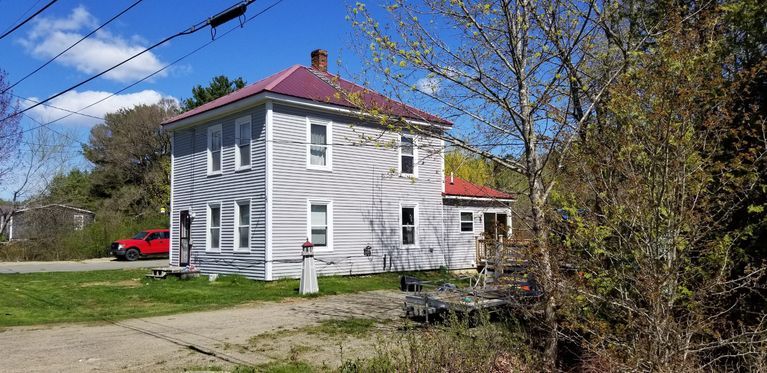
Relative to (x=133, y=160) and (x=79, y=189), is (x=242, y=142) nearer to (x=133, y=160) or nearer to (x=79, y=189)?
(x=133, y=160)

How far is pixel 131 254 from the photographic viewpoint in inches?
1226

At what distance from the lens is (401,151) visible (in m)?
20.5

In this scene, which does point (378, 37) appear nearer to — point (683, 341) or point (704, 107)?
point (704, 107)

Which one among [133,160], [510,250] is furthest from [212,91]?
[510,250]

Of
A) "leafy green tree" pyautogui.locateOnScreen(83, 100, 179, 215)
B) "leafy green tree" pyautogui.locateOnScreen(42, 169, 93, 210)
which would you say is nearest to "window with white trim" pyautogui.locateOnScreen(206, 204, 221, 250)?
"leafy green tree" pyautogui.locateOnScreen(42, 169, 93, 210)

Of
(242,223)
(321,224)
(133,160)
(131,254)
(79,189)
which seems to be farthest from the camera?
(79,189)

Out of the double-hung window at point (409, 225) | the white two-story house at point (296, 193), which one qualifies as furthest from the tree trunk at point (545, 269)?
the double-hung window at point (409, 225)

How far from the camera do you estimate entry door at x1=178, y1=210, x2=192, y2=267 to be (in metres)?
→ 20.7

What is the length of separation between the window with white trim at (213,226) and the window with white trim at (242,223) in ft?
4.06

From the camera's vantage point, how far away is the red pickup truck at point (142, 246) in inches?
1219

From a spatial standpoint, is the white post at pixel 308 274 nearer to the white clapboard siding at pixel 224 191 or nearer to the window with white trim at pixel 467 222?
the white clapboard siding at pixel 224 191

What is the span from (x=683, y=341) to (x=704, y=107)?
6.26 ft

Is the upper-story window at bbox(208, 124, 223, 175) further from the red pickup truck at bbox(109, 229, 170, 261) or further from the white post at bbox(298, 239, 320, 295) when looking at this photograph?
the red pickup truck at bbox(109, 229, 170, 261)

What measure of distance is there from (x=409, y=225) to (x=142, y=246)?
17971mm
